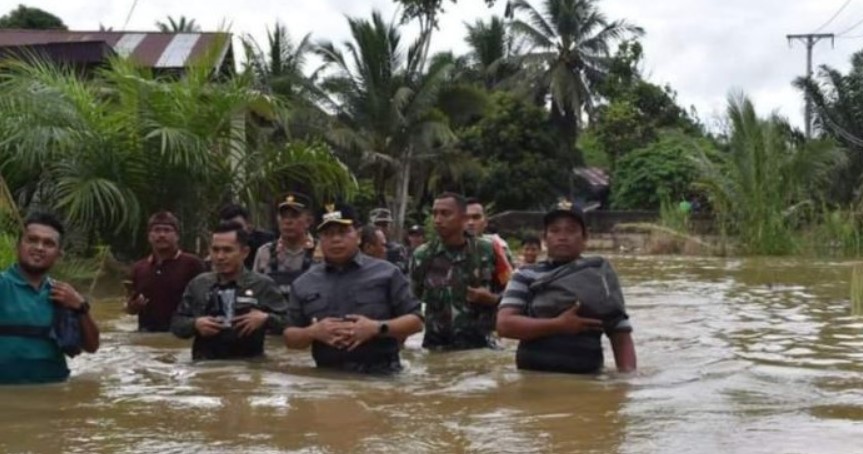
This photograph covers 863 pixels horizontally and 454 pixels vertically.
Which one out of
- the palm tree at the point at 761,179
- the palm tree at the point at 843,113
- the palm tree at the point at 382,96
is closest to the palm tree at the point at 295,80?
the palm tree at the point at 382,96

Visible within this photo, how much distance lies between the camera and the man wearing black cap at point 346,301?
734cm

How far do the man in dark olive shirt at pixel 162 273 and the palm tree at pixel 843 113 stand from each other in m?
34.1

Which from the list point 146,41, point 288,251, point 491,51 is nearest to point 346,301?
point 288,251

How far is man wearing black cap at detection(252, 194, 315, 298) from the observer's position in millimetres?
9766

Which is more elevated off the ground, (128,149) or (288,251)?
(128,149)

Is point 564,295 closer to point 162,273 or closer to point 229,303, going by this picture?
point 229,303

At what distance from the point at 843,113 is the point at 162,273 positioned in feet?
120

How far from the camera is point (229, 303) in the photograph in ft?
26.1

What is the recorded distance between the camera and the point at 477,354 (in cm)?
906

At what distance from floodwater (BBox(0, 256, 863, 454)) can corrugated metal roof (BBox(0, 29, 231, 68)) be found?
38.0 ft

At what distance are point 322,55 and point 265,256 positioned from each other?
84.5 feet

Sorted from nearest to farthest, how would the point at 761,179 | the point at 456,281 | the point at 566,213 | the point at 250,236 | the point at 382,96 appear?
1. the point at 566,213
2. the point at 456,281
3. the point at 250,236
4. the point at 761,179
5. the point at 382,96

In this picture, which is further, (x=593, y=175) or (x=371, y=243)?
(x=593, y=175)

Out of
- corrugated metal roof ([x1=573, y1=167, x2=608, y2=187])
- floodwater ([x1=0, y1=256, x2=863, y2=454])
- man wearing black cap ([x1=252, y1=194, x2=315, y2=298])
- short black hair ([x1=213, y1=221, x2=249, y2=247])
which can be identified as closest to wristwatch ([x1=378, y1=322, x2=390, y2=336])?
floodwater ([x1=0, y1=256, x2=863, y2=454])
